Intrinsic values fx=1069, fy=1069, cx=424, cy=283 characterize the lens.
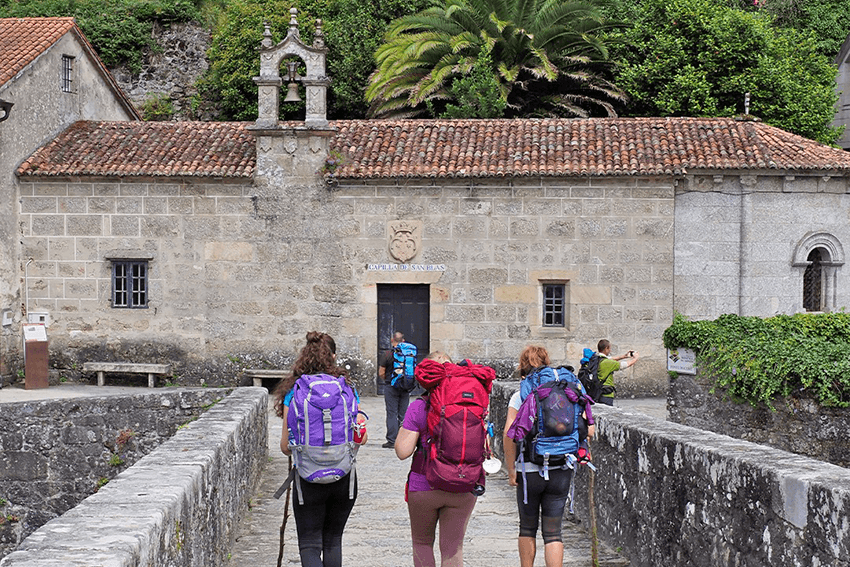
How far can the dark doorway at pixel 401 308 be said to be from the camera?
68.2 ft

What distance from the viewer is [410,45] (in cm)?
2667

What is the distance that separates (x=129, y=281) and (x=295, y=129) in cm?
448

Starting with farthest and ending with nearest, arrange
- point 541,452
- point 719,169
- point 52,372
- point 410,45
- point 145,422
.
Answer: point 410,45 → point 52,372 → point 719,169 → point 145,422 → point 541,452

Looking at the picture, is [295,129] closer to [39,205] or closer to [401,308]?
[401,308]

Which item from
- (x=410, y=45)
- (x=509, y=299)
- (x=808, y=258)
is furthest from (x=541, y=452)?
(x=410, y=45)

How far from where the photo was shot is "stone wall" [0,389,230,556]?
12.0 meters

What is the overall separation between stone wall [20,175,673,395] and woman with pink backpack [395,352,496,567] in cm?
1402

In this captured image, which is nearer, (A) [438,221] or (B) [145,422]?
(B) [145,422]

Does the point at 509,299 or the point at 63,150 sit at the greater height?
the point at 63,150

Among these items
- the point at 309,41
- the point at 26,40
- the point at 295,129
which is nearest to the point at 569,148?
the point at 295,129

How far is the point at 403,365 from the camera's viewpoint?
13.6m

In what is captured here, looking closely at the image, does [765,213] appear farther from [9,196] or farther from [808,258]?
[9,196]

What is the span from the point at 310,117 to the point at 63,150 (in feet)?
16.7

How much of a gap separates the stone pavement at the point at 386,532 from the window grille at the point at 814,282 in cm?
1116
